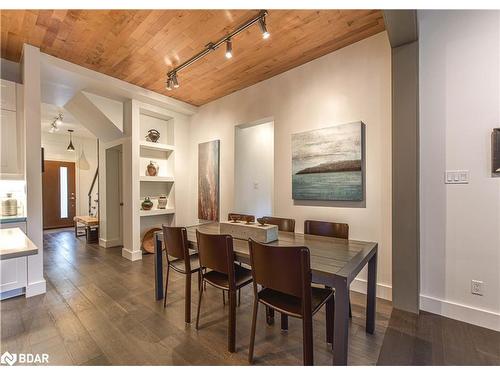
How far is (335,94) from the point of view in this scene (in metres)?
2.79

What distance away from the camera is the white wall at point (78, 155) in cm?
675

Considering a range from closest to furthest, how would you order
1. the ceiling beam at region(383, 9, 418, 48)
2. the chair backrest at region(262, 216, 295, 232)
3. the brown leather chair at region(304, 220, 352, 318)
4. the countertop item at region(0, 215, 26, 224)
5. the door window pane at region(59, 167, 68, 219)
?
the ceiling beam at region(383, 9, 418, 48) < the brown leather chair at region(304, 220, 352, 318) < the countertop item at region(0, 215, 26, 224) < the chair backrest at region(262, 216, 295, 232) < the door window pane at region(59, 167, 68, 219)

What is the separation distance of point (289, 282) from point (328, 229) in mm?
1146

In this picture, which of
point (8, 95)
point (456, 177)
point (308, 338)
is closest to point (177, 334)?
point (308, 338)

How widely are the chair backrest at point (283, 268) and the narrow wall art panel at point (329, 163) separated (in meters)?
1.57

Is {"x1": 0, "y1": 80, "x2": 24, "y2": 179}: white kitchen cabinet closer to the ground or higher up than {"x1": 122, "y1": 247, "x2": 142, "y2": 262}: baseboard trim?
higher up

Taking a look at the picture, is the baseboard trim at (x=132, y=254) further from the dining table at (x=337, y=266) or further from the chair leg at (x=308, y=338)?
the chair leg at (x=308, y=338)

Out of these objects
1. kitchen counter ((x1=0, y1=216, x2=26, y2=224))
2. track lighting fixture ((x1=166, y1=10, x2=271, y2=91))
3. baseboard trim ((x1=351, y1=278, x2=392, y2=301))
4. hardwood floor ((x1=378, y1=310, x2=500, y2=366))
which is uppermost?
track lighting fixture ((x1=166, y1=10, x2=271, y2=91))

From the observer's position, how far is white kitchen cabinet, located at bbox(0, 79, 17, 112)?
2.69m

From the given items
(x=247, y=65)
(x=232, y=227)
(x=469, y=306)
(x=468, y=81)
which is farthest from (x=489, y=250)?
(x=247, y=65)

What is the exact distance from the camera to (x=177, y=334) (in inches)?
74.5

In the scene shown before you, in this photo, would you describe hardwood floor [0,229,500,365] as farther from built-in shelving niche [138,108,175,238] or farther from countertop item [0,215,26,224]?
built-in shelving niche [138,108,175,238]

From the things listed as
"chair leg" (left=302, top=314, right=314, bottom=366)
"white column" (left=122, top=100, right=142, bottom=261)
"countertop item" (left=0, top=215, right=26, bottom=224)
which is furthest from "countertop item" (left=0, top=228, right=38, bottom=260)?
"white column" (left=122, top=100, right=142, bottom=261)

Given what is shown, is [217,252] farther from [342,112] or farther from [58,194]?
[58,194]
